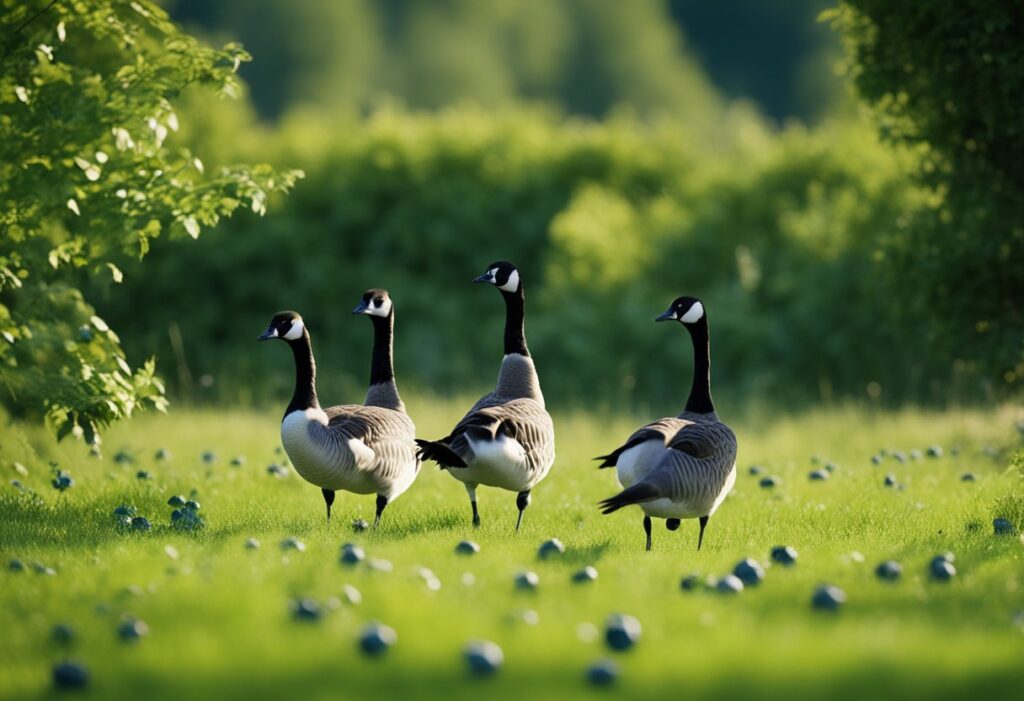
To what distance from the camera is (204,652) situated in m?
6.09

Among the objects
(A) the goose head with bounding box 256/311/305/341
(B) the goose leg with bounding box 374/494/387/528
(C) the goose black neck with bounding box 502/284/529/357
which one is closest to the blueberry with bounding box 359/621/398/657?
(B) the goose leg with bounding box 374/494/387/528

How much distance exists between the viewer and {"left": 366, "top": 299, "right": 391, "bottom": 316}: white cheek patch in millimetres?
11523

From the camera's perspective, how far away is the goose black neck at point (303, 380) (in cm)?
1026

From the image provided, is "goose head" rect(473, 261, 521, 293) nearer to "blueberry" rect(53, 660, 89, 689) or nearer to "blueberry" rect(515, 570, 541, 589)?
"blueberry" rect(515, 570, 541, 589)

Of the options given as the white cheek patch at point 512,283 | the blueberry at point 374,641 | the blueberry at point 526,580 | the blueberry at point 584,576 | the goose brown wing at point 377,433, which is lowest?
the blueberry at point 374,641

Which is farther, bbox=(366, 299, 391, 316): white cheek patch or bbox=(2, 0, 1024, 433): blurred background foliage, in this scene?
bbox=(2, 0, 1024, 433): blurred background foliage

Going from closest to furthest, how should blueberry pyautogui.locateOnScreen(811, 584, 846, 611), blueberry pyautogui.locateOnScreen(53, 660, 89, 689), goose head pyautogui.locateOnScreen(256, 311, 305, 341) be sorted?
blueberry pyautogui.locateOnScreen(53, 660, 89, 689), blueberry pyautogui.locateOnScreen(811, 584, 846, 611), goose head pyautogui.locateOnScreen(256, 311, 305, 341)

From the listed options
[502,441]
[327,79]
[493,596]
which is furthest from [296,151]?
[327,79]

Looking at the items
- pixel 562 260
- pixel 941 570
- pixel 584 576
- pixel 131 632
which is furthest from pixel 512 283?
pixel 562 260

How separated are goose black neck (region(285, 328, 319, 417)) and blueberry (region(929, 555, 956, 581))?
511 cm

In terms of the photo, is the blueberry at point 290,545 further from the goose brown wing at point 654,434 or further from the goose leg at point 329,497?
the goose brown wing at point 654,434

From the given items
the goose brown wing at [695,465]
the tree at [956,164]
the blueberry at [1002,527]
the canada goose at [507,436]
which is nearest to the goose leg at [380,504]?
the canada goose at [507,436]

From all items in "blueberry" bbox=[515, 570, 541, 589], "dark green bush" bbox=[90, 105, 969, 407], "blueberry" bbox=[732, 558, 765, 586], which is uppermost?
"dark green bush" bbox=[90, 105, 969, 407]

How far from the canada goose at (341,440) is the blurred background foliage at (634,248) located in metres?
8.19
